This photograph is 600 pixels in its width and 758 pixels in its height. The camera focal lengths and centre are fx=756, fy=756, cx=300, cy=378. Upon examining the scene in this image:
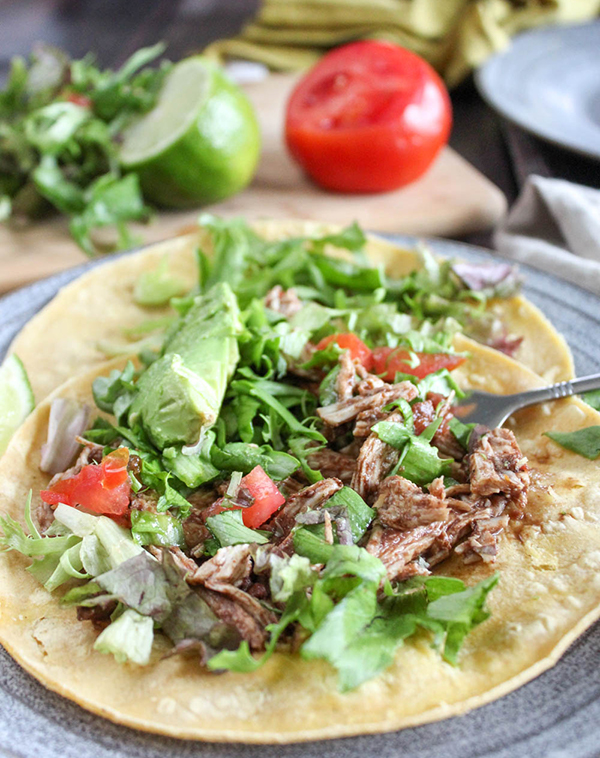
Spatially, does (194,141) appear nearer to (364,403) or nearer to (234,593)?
(364,403)

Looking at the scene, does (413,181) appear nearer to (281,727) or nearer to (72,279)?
(72,279)

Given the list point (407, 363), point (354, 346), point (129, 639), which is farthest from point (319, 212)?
point (129, 639)

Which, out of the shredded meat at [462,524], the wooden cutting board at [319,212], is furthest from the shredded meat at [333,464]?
the wooden cutting board at [319,212]

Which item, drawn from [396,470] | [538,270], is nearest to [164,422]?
[396,470]

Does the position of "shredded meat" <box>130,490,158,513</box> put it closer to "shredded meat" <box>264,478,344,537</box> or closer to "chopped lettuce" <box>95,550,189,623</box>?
"chopped lettuce" <box>95,550,189,623</box>

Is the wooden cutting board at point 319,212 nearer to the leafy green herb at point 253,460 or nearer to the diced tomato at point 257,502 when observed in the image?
the leafy green herb at point 253,460

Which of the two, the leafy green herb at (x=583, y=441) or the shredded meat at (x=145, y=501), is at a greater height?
the shredded meat at (x=145, y=501)
